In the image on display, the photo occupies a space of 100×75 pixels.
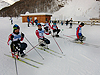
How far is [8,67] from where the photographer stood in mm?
3178

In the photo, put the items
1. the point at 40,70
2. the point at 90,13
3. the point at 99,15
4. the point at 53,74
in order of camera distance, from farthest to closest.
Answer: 1. the point at 90,13
2. the point at 99,15
3. the point at 40,70
4. the point at 53,74


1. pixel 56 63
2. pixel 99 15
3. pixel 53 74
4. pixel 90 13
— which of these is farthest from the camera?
pixel 90 13

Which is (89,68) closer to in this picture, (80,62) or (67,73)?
(80,62)

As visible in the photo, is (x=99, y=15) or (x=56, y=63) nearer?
(x=56, y=63)

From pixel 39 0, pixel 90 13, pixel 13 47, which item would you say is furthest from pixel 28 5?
pixel 13 47

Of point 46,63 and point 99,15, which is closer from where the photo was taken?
point 46,63

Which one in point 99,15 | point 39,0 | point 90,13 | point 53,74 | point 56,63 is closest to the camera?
point 53,74

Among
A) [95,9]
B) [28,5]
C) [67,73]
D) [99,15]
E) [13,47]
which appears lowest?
[67,73]

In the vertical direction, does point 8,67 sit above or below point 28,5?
below

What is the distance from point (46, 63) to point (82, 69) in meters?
1.40

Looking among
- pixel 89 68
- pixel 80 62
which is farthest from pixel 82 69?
pixel 80 62

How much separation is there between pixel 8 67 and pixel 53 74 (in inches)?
66.3

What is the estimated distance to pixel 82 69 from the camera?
3.18 metres

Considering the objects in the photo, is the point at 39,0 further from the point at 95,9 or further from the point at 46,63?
the point at 46,63
